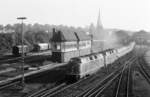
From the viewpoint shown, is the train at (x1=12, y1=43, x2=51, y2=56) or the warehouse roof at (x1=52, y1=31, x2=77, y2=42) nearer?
the warehouse roof at (x1=52, y1=31, x2=77, y2=42)

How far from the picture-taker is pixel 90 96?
22.0 metres

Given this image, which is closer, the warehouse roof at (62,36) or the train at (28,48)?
the warehouse roof at (62,36)

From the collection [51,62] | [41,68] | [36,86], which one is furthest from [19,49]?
[36,86]

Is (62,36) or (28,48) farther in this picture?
(28,48)

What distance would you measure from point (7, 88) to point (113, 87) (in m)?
14.3

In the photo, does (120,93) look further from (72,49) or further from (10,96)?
(72,49)

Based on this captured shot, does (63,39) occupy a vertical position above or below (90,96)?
above

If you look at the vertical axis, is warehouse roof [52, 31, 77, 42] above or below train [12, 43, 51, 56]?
above

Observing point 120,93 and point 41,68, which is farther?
point 41,68

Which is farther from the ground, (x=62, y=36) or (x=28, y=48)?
(x=62, y=36)

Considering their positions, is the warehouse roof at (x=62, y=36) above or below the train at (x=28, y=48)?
above

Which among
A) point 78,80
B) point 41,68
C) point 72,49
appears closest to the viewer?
point 78,80

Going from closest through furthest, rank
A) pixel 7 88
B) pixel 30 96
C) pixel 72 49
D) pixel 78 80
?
pixel 30 96 → pixel 7 88 → pixel 78 80 → pixel 72 49

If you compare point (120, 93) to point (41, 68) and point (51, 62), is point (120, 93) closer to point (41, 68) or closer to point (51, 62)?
point (41, 68)
